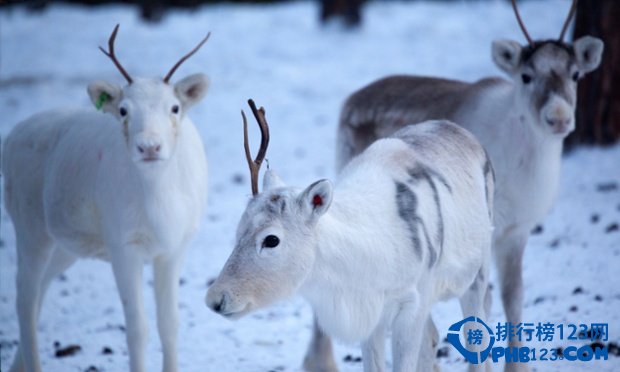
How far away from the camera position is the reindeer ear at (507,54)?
5184 millimetres

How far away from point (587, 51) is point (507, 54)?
47 centimetres

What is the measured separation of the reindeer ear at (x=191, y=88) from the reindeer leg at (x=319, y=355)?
1.55 metres

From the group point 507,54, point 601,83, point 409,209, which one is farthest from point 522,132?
point 601,83

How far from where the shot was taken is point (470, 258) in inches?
158

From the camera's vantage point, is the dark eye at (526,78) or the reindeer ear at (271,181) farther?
the dark eye at (526,78)

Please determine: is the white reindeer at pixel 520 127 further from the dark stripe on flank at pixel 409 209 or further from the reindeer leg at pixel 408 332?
the dark stripe on flank at pixel 409 209

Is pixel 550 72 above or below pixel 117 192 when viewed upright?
above

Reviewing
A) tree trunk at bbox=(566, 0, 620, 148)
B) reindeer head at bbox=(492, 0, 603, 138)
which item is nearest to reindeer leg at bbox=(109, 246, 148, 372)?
reindeer head at bbox=(492, 0, 603, 138)

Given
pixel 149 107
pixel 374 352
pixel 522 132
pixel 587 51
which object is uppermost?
pixel 587 51

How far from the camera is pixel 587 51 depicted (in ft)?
16.8

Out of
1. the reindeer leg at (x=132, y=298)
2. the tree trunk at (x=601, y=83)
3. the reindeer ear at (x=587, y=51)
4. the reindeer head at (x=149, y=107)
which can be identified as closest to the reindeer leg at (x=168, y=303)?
the reindeer leg at (x=132, y=298)

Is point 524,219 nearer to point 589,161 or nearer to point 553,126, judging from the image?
point 553,126

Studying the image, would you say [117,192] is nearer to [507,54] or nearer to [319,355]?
[319,355]

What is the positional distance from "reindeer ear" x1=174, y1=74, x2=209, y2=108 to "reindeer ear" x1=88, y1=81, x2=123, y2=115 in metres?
0.31
